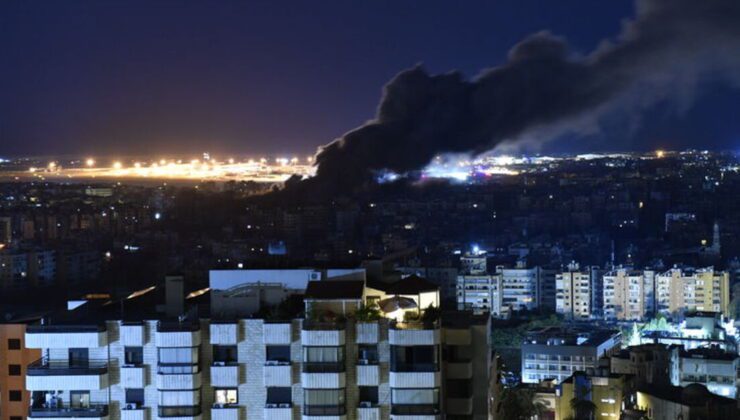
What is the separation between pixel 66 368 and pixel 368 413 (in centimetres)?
114

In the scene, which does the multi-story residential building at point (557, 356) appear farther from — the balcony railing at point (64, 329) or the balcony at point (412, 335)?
the balcony railing at point (64, 329)

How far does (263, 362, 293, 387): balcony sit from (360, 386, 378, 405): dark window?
0.27 m

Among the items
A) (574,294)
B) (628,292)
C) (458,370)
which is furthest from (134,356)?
(628,292)

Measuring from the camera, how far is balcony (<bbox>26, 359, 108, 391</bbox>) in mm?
5148

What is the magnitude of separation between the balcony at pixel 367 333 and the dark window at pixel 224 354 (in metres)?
0.47

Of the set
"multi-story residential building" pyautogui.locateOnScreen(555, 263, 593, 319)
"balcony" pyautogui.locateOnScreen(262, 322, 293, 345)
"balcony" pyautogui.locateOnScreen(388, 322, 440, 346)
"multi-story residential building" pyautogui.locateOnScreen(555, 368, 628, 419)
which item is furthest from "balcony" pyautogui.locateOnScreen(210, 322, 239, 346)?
"multi-story residential building" pyautogui.locateOnScreen(555, 263, 593, 319)

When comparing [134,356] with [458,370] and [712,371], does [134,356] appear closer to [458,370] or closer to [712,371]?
[458,370]

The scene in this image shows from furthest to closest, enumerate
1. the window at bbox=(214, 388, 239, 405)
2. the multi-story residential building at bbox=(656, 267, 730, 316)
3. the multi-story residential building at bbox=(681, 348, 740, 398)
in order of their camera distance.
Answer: the multi-story residential building at bbox=(656, 267, 730, 316) → the multi-story residential building at bbox=(681, 348, 740, 398) → the window at bbox=(214, 388, 239, 405)

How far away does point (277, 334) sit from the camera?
518 centimetres

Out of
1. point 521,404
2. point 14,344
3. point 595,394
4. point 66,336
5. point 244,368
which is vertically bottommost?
point 595,394

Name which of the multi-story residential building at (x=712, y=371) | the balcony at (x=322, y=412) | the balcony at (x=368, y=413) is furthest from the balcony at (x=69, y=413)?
the multi-story residential building at (x=712, y=371)

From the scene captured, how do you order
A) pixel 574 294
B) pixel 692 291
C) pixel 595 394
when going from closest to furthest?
pixel 595 394 < pixel 692 291 < pixel 574 294

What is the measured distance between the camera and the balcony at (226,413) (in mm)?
5168

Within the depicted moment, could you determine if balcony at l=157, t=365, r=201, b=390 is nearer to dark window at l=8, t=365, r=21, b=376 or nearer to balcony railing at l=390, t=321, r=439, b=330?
balcony railing at l=390, t=321, r=439, b=330
